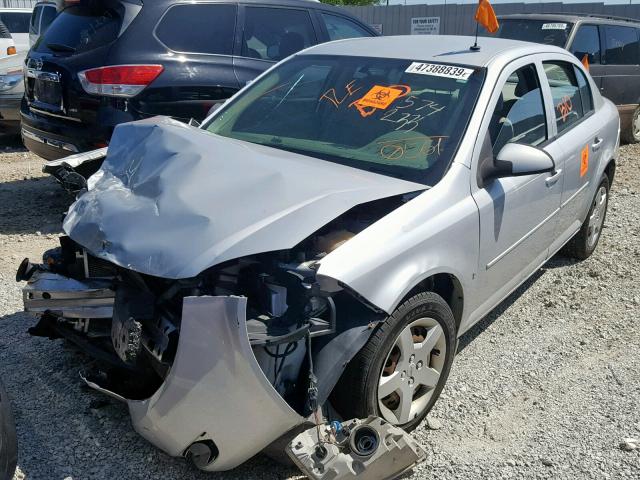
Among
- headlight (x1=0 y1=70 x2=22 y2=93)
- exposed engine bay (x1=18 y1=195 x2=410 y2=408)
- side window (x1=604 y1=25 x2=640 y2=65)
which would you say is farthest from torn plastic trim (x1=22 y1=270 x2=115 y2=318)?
side window (x1=604 y1=25 x2=640 y2=65)

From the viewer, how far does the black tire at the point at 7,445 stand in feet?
8.52

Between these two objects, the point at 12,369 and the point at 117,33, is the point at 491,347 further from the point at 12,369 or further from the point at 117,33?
the point at 117,33

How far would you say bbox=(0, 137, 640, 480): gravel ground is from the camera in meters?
2.99

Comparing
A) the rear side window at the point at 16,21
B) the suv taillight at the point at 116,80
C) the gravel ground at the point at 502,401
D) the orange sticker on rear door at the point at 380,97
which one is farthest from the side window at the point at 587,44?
the rear side window at the point at 16,21

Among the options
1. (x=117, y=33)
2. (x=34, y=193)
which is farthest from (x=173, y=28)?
(x=34, y=193)

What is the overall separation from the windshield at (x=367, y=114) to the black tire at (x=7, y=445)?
1864 millimetres

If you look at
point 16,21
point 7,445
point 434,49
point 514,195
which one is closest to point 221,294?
point 7,445

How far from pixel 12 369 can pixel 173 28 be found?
11.0ft

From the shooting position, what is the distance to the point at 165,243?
8.75 feet

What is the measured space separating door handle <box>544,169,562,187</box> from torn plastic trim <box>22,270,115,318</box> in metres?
2.52

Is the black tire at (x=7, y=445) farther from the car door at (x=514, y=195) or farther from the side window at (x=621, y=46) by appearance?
the side window at (x=621, y=46)

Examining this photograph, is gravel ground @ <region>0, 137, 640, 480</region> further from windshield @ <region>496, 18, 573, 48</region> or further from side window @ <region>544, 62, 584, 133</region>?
windshield @ <region>496, 18, 573, 48</region>

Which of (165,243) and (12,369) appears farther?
(12,369)

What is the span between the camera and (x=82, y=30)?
5.87 meters
